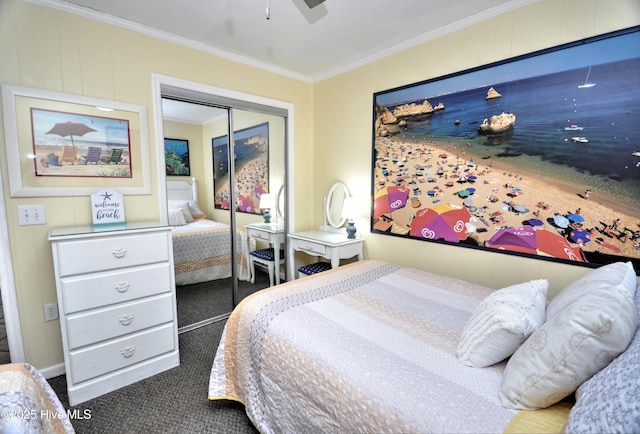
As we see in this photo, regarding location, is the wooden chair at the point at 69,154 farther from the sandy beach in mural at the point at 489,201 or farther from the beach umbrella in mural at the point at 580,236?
the beach umbrella in mural at the point at 580,236

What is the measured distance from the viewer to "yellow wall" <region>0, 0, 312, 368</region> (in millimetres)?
1830

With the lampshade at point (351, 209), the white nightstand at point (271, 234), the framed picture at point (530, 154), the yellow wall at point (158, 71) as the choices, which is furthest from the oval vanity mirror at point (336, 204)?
the framed picture at point (530, 154)

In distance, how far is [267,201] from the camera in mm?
3188

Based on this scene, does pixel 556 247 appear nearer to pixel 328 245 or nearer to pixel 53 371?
pixel 328 245

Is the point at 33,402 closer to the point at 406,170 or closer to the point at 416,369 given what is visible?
the point at 416,369

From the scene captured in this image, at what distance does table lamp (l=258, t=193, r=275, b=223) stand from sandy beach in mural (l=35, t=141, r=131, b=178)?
1.25 metres

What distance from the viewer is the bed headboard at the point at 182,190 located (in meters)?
2.50

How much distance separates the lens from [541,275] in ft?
6.27

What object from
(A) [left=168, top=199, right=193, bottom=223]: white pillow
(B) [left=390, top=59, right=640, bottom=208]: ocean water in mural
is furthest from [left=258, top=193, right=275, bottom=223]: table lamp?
(B) [left=390, top=59, right=640, bottom=208]: ocean water in mural

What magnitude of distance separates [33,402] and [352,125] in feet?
9.47

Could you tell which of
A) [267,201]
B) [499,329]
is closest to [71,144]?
[267,201]

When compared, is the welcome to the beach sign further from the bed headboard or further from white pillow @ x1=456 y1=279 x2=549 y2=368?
white pillow @ x1=456 y1=279 x2=549 y2=368

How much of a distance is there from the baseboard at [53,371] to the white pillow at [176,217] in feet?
→ 4.14

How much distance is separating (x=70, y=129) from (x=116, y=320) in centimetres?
136
